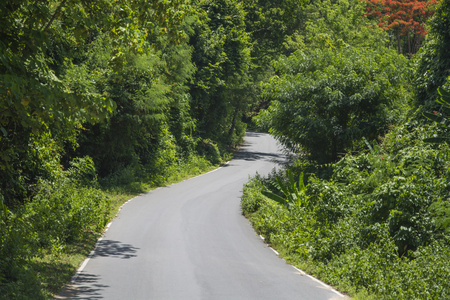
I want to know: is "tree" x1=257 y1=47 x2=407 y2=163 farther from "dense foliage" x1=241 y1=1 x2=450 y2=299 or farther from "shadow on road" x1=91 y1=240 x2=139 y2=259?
"shadow on road" x1=91 y1=240 x2=139 y2=259

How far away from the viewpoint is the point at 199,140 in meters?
39.8

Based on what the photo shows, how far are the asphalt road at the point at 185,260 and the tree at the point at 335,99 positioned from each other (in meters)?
5.28

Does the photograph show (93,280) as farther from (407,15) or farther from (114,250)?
(407,15)

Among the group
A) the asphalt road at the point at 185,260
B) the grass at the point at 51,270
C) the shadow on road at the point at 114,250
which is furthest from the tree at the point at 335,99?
the shadow on road at the point at 114,250

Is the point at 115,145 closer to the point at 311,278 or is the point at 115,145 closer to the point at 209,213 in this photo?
the point at 209,213

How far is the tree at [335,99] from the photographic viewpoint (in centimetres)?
2375

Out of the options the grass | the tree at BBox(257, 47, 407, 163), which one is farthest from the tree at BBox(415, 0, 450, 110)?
the grass

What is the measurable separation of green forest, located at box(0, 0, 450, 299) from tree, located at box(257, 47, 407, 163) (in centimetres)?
8

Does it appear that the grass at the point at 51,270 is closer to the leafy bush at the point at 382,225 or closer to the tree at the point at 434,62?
the leafy bush at the point at 382,225

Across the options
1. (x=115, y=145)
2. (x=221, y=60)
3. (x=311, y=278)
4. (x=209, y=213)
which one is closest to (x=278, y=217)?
(x=209, y=213)

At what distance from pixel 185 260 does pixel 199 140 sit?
26634 mm

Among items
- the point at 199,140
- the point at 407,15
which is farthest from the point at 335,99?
the point at 407,15

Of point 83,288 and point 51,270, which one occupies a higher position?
point 51,270

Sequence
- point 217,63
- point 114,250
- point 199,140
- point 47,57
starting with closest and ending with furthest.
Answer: point 47,57, point 114,250, point 217,63, point 199,140
